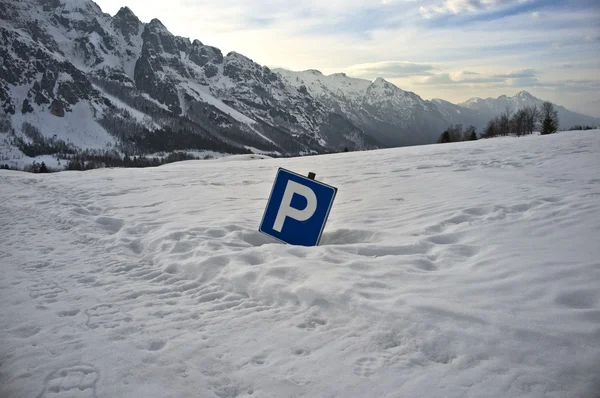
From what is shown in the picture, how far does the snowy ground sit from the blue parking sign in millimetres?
508

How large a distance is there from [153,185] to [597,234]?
14.2 m

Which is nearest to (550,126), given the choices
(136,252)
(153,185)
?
(153,185)

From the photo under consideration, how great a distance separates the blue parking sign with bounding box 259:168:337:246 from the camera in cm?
586

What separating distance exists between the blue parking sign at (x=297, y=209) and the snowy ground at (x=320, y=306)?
0.51m

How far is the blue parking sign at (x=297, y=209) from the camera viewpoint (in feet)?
19.2

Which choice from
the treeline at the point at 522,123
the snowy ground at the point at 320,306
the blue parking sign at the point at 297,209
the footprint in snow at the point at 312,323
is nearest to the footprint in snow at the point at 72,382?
the snowy ground at the point at 320,306

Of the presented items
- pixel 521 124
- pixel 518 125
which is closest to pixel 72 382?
pixel 518 125

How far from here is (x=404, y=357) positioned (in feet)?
9.89

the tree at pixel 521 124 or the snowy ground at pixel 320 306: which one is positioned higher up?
the tree at pixel 521 124

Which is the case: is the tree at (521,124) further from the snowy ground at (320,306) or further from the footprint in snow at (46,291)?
the footprint in snow at (46,291)

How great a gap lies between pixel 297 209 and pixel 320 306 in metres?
2.44

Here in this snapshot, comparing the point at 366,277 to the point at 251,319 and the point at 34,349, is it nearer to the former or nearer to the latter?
the point at 251,319

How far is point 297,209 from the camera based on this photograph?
6.11 metres

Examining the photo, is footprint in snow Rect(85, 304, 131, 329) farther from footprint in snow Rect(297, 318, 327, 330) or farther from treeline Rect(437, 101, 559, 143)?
treeline Rect(437, 101, 559, 143)
